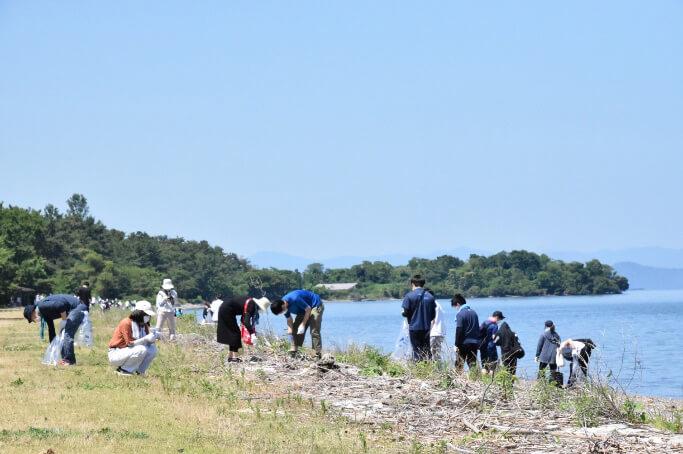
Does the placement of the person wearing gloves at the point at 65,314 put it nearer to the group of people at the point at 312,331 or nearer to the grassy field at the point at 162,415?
the group of people at the point at 312,331

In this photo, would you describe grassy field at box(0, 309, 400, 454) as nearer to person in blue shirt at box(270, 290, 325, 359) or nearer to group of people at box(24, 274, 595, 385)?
group of people at box(24, 274, 595, 385)

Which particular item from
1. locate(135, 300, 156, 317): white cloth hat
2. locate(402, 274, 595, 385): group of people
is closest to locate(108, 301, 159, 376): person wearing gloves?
locate(135, 300, 156, 317): white cloth hat

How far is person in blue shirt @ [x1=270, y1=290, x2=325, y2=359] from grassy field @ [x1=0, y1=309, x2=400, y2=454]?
1.52 metres

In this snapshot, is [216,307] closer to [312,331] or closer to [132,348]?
[312,331]

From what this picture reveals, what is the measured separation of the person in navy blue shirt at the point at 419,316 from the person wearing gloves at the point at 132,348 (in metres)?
4.62

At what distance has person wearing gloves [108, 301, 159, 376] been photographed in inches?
603

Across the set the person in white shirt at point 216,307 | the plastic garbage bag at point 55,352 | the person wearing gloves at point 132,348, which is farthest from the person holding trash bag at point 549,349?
the person in white shirt at point 216,307

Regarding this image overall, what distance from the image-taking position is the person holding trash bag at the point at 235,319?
17219 mm

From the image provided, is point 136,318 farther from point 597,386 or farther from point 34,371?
point 597,386

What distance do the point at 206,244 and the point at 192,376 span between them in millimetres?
121265

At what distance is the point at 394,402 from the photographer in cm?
1221

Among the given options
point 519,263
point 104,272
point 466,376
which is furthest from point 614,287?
point 466,376

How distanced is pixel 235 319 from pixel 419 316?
3552 mm

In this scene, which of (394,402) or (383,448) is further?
(394,402)
